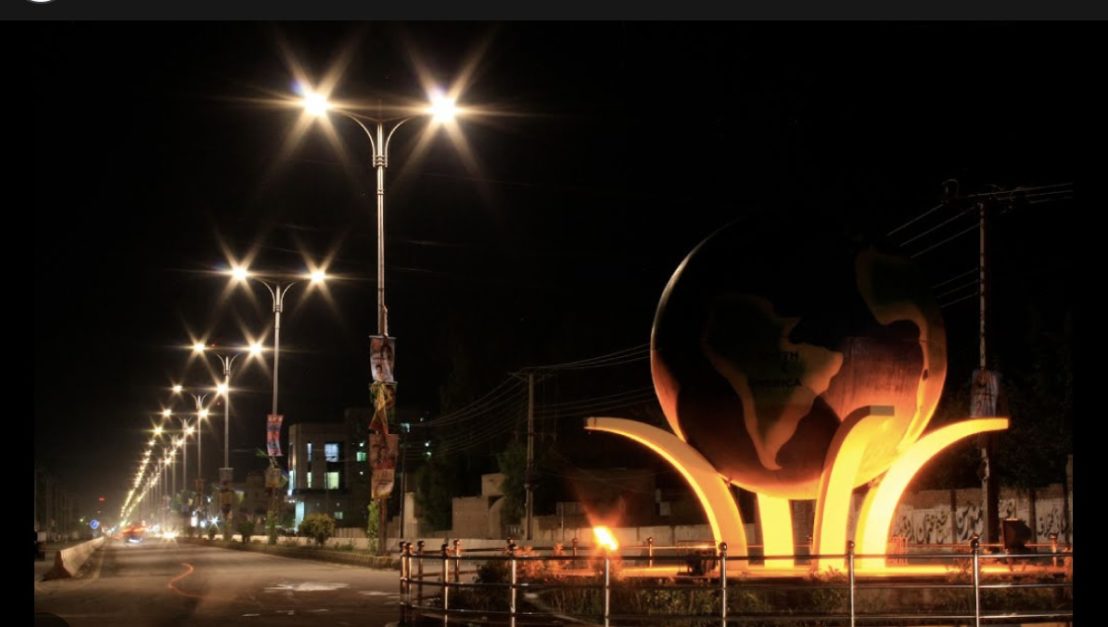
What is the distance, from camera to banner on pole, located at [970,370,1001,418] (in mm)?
26406

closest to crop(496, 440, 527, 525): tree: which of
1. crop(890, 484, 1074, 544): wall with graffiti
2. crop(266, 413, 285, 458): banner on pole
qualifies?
crop(266, 413, 285, 458): banner on pole

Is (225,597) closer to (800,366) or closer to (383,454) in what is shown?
(383,454)

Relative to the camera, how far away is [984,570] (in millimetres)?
17578

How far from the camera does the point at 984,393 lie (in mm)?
26438

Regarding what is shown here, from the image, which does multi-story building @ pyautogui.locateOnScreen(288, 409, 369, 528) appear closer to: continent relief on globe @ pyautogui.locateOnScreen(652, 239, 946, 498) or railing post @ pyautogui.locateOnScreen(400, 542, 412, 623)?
railing post @ pyautogui.locateOnScreen(400, 542, 412, 623)

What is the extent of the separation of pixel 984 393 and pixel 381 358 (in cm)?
1248

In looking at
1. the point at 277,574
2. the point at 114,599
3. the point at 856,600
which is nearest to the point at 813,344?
the point at 856,600

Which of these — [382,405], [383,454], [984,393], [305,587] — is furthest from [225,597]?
[984,393]

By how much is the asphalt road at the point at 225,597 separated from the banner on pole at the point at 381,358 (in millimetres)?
4519

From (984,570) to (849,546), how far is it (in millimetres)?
4340

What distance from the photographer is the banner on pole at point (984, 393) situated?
2641 cm

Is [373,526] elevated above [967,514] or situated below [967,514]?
below

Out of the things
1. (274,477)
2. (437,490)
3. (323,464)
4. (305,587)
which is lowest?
(323,464)

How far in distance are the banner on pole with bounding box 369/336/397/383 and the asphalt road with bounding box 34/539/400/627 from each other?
452cm
